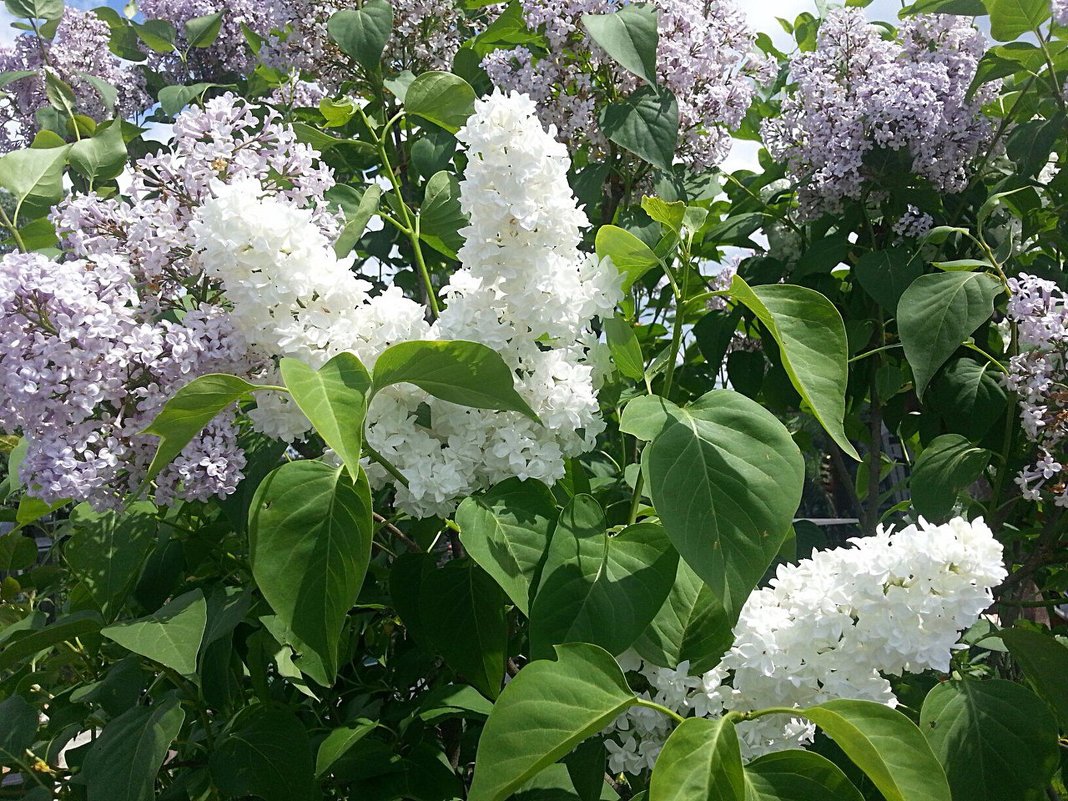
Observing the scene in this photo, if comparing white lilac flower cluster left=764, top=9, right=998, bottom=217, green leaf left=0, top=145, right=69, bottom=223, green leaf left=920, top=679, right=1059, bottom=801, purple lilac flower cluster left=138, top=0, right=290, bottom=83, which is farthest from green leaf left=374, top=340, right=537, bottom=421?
purple lilac flower cluster left=138, top=0, right=290, bottom=83

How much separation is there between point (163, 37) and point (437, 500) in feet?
5.17

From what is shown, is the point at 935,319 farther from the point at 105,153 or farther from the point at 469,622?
the point at 105,153

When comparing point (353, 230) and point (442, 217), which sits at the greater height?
point (442, 217)

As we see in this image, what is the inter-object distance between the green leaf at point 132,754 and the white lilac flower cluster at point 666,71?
3.32 feet

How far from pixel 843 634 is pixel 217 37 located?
1.89 metres

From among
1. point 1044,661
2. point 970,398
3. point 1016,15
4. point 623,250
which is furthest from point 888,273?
point 623,250

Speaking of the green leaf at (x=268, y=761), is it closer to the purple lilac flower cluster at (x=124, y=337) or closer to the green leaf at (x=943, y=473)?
the purple lilac flower cluster at (x=124, y=337)

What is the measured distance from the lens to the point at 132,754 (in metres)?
0.83

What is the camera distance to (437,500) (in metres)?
0.70

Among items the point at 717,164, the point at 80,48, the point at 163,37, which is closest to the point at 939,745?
the point at 717,164

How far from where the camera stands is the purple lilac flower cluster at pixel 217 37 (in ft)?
6.43

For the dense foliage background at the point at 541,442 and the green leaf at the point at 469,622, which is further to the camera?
the green leaf at the point at 469,622

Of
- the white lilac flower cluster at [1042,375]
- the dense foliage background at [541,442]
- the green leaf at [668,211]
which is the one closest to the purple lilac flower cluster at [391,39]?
the dense foliage background at [541,442]

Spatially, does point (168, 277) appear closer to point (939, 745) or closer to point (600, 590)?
point (600, 590)
